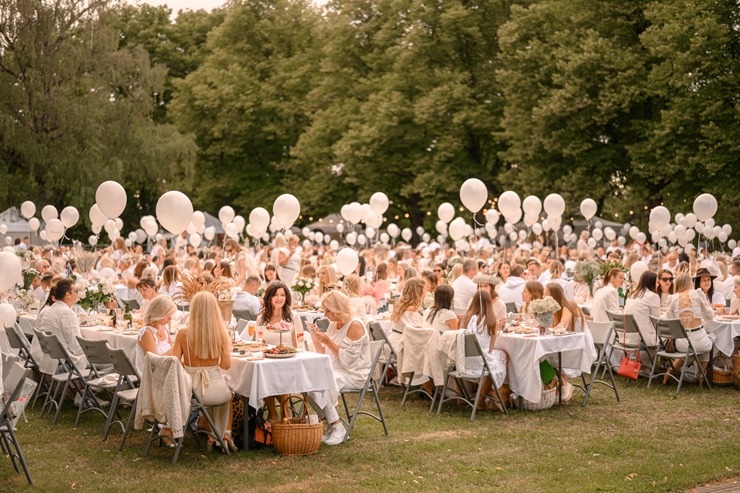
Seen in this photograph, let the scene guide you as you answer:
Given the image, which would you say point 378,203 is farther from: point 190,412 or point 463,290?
point 190,412

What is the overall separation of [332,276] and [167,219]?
260 centimetres

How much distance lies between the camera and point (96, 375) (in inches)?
390

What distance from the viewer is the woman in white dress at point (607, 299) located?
12648 millimetres

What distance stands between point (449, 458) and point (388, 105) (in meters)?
27.1

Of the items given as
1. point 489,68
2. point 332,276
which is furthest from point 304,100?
point 332,276

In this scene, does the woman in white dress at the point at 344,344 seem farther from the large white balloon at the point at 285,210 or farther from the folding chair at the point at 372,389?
the large white balloon at the point at 285,210

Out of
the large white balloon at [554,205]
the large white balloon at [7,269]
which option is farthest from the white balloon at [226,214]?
the large white balloon at [7,269]

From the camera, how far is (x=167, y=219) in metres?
11.8

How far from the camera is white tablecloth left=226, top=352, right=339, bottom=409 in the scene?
8.15m

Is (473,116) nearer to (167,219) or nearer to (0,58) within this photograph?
(0,58)

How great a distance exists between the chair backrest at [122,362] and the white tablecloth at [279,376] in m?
0.82

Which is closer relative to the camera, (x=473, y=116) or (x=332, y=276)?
(x=332, y=276)

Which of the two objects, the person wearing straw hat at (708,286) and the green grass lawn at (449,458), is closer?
the green grass lawn at (449,458)

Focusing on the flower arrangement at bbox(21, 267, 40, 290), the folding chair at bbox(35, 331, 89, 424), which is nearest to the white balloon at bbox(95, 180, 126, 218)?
the flower arrangement at bbox(21, 267, 40, 290)
